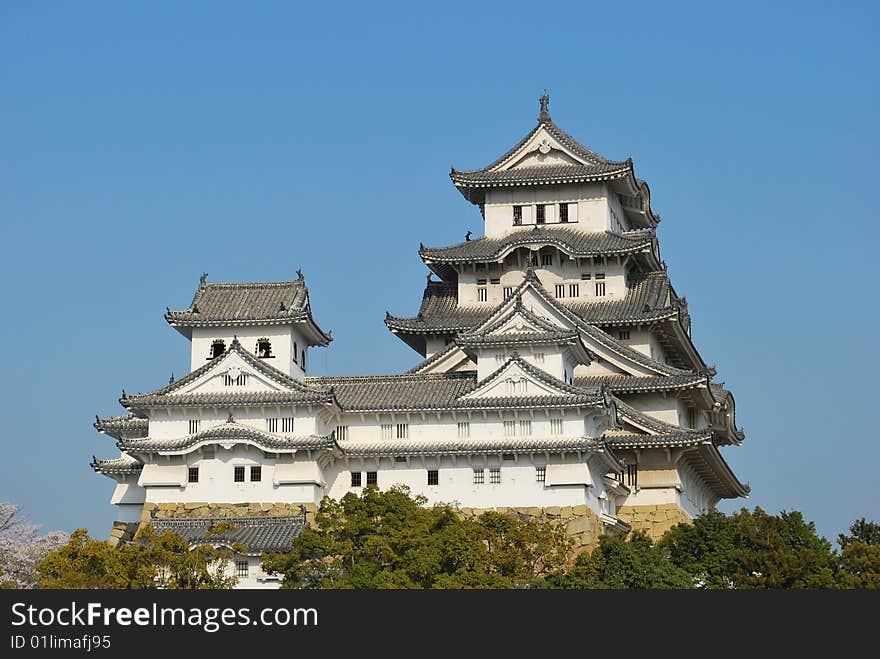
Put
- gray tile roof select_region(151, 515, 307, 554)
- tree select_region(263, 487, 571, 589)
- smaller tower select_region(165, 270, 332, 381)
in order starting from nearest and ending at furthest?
tree select_region(263, 487, 571, 589) < gray tile roof select_region(151, 515, 307, 554) < smaller tower select_region(165, 270, 332, 381)

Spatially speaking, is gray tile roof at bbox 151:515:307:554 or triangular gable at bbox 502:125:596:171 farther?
triangular gable at bbox 502:125:596:171

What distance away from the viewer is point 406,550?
5091 centimetres

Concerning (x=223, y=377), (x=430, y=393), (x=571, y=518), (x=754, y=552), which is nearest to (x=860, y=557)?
(x=754, y=552)

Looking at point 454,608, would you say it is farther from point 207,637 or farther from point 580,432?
point 580,432

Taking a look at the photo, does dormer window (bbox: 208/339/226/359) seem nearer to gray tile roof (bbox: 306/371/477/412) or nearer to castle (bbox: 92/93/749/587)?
castle (bbox: 92/93/749/587)

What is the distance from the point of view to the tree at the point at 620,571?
50812 millimetres

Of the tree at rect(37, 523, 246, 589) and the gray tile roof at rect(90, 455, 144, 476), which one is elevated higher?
the gray tile roof at rect(90, 455, 144, 476)

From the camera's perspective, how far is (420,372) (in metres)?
67.1

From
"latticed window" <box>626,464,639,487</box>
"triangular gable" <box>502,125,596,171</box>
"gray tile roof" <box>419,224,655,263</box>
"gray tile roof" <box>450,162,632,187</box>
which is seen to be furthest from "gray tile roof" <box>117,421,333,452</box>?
"triangular gable" <box>502,125,596,171</box>

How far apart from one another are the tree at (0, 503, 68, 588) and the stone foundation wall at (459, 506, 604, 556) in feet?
62.6

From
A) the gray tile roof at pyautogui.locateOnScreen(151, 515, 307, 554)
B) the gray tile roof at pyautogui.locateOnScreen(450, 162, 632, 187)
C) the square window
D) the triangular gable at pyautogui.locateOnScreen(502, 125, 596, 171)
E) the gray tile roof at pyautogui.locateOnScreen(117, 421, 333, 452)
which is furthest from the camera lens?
the triangular gable at pyautogui.locateOnScreen(502, 125, 596, 171)

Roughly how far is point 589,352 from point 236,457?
1707 centimetres

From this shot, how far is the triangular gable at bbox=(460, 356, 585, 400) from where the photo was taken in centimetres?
5853

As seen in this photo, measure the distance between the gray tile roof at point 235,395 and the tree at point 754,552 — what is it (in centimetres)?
1477
